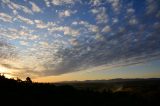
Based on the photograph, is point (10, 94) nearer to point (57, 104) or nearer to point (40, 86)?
point (57, 104)

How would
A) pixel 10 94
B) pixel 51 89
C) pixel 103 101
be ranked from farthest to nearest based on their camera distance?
pixel 103 101
pixel 51 89
pixel 10 94

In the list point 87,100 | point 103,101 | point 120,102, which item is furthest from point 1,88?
point 120,102

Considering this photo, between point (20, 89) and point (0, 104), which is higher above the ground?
point (20, 89)

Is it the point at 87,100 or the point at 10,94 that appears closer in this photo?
the point at 10,94

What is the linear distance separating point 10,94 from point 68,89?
30.2ft

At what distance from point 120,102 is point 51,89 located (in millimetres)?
8284

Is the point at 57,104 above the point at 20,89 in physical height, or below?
below

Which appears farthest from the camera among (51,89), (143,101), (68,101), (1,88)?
(143,101)

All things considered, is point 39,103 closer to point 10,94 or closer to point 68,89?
point 10,94

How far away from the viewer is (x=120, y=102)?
2791 cm

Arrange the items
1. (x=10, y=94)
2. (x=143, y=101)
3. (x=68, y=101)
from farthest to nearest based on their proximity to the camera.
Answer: (x=143, y=101), (x=68, y=101), (x=10, y=94)

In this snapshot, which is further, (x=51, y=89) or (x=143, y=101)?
(x=143, y=101)

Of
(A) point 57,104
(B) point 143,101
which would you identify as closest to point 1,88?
(A) point 57,104

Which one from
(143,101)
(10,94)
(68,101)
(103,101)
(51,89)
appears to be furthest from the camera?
(143,101)
